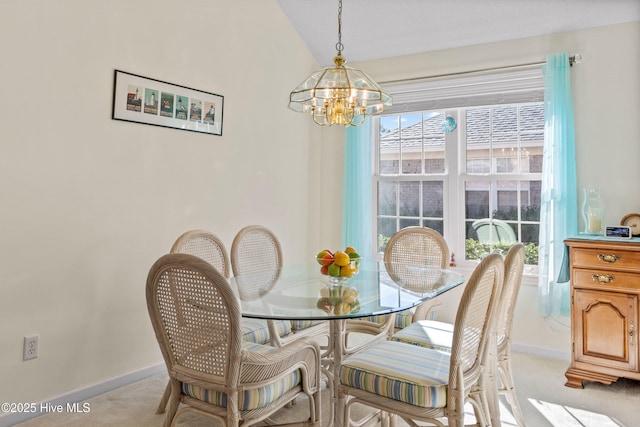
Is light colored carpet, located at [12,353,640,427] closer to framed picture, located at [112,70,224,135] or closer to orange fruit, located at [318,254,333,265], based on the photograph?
orange fruit, located at [318,254,333,265]

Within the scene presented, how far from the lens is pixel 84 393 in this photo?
2.56 meters

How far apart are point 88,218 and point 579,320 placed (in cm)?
317

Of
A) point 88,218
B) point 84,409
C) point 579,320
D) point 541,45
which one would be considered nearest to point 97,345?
point 84,409

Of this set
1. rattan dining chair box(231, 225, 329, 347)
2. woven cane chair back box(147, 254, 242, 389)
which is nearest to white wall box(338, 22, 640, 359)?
rattan dining chair box(231, 225, 329, 347)

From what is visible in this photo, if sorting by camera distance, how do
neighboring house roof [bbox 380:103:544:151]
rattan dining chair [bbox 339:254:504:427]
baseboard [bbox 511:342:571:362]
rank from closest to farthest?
rattan dining chair [bbox 339:254:504:427] → baseboard [bbox 511:342:571:362] → neighboring house roof [bbox 380:103:544:151]

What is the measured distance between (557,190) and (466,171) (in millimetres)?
833

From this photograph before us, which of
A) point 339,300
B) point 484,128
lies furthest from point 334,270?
point 484,128

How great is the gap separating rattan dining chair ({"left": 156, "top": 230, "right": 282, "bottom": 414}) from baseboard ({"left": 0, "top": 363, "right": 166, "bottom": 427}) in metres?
0.49

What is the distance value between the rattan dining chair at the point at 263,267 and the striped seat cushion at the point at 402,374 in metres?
0.68

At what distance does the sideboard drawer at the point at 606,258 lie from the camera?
8.77 feet

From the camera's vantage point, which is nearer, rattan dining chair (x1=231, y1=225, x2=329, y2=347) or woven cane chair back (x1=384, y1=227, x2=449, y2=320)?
rattan dining chair (x1=231, y1=225, x2=329, y2=347)

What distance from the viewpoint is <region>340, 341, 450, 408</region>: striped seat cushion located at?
5.34ft

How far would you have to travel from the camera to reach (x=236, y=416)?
1.56 m

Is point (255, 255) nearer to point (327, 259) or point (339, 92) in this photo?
point (327, 259)
